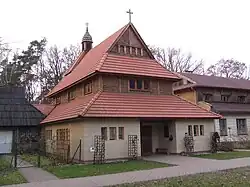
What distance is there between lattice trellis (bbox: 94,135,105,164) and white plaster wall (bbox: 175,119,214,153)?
5.76 metres

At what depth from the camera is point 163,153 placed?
896 inches

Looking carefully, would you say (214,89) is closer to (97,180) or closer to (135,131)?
(135,131)

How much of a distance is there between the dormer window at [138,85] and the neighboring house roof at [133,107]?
0.55m

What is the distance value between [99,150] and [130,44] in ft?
29.5

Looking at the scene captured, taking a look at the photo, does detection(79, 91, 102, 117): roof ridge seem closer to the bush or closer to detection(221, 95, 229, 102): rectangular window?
the bush

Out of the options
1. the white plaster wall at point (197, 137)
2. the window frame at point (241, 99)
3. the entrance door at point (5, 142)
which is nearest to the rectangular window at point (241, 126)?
the window frame at point (241, 99)

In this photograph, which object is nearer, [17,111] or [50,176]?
[50,176]

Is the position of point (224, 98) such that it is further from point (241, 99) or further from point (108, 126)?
point (108, 126)

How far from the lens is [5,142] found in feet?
89.8

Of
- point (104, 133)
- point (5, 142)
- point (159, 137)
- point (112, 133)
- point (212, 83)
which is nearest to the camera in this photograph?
point (104, 133)

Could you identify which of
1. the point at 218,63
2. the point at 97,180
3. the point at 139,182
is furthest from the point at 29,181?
the point at 218,63

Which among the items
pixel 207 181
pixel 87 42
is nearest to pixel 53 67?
pixel 87 42

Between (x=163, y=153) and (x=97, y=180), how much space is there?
11.4m

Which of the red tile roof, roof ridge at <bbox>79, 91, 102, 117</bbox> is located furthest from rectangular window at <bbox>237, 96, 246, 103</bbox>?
roof ridge at <bbox>79, 91, 102, 117</bbox>
